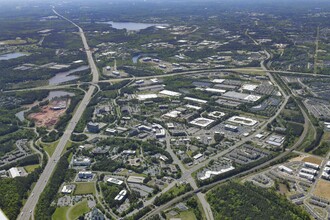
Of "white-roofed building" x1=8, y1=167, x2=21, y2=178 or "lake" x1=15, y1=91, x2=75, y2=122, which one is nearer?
"white-roofed building" x1=8, y1=167, x2=21, y2=178

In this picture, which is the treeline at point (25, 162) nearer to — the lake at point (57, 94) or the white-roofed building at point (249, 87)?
the lake at point (57, 94)

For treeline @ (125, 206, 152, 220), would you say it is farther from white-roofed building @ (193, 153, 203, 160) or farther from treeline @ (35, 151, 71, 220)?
white-roofed building @ (193, 153, 203, 160)

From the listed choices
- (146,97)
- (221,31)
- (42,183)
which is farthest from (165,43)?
(42,183)

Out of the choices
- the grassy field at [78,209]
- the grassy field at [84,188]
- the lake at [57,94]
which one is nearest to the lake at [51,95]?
the lake at [57,94]

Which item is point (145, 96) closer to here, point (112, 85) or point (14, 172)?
point (112, 85)

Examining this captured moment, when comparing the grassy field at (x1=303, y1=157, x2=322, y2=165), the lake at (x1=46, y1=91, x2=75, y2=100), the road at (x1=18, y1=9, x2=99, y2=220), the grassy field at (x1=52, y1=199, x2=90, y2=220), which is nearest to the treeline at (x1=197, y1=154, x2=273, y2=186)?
the grassy field at (x1=303, y1=157, x2=322, y2=165)

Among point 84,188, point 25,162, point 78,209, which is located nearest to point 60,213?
point 78,209
